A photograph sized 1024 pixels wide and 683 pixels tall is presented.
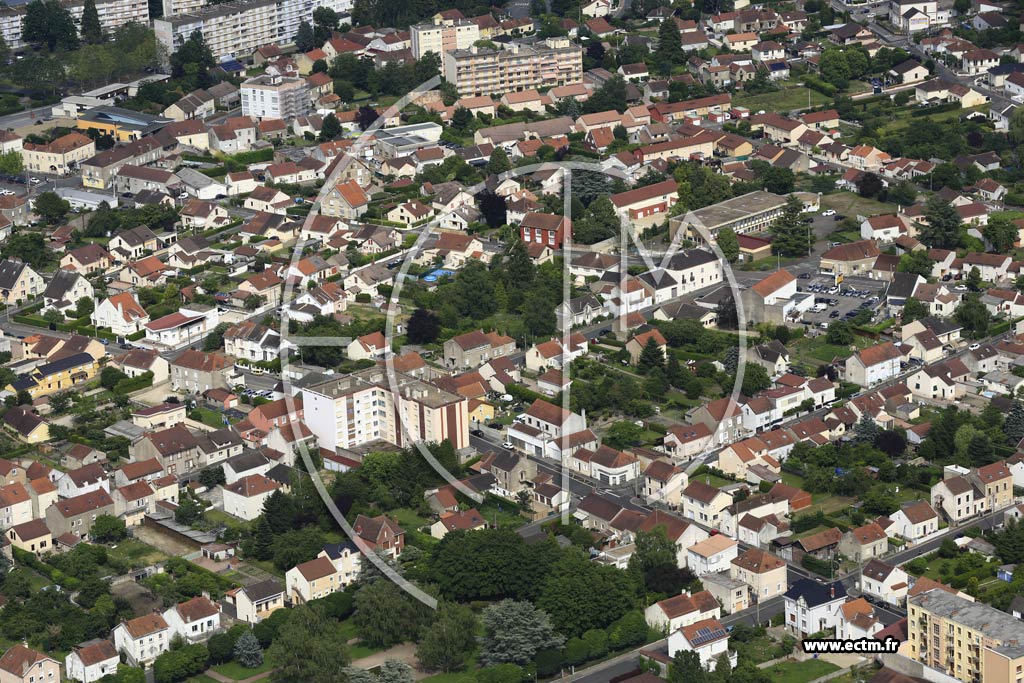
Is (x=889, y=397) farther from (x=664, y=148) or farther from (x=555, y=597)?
(x=664, y=148)

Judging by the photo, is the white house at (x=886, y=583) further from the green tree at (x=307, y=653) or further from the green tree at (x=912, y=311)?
the green tree at (x=912, y=311)

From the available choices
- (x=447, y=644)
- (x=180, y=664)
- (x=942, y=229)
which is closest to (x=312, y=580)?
(x=180, y=664)

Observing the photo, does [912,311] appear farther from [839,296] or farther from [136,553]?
[136,553]

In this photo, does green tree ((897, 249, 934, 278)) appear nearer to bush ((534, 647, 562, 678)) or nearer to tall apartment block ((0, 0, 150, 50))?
bush ((534, 647, 562, 678))

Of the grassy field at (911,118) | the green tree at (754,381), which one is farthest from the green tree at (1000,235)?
the green tree at (754,381)

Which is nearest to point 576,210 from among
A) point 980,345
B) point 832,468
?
point 980,345
